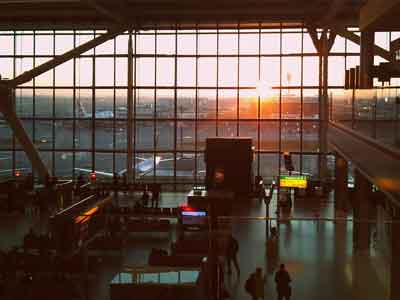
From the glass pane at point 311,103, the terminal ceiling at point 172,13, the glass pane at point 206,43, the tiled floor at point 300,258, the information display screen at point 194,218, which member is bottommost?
the tiled floor at point 300,258

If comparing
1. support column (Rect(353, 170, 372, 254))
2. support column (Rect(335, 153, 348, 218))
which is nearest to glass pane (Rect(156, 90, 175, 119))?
support column (Rect(335, 153, 348, 218))

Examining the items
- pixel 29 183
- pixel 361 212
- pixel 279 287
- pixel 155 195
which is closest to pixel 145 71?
pixel 29 183

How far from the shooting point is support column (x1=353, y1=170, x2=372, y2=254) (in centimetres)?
1759

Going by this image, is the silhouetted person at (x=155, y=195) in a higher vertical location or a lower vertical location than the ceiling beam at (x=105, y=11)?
lower

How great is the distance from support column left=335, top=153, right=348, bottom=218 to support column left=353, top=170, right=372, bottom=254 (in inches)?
193

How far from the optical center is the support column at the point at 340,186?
76.3 feet

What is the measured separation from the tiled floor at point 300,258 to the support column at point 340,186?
0.45 m

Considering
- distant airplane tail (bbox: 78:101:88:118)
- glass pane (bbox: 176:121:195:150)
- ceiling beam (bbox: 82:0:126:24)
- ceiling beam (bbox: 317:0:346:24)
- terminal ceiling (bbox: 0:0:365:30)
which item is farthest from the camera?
distant airplane tail (bbox: 78:101:88:118)

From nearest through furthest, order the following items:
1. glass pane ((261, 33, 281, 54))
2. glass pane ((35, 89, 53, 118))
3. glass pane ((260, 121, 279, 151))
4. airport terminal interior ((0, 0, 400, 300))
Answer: airport terminal interior ((0, 0, 400, 300)) → glass pane ((261, 33, 281, 54)) → glass pane ((35, 89, 53, 118)) → glass pane ((260, 121, 279, 151))

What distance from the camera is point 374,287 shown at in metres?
14.5

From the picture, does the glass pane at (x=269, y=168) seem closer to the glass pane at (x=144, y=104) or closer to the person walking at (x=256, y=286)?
the glass pane at (x=144, y=104)

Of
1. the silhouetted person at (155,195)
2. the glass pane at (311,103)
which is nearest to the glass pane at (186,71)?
the glass pane at (311,103)

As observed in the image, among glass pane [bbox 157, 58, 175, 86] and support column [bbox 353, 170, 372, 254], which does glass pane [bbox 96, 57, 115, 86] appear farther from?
support column [bbox 353, 170, 372, 254]

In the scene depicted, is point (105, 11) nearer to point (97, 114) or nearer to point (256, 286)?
point (97, 114)
